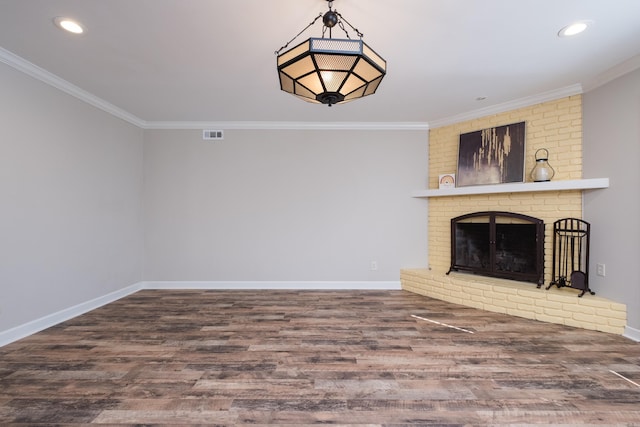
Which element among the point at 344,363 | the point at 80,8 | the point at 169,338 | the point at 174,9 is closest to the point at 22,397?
the point at 169,338

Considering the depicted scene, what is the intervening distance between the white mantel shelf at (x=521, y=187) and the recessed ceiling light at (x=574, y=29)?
1529mm

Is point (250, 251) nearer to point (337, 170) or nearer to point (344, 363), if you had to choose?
point (337, 170)

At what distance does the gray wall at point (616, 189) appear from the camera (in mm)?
2678

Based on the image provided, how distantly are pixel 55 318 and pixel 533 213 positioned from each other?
18.3ft

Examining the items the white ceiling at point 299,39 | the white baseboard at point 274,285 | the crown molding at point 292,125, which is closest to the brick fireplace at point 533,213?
the white ceiling at point 299,39

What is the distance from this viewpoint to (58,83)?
2.96 m

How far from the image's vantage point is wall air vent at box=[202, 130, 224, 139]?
4.38 meters

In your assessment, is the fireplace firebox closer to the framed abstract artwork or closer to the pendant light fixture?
the framed abstract artwork

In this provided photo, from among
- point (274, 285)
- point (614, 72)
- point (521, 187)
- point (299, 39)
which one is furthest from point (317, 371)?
point (614, 72)

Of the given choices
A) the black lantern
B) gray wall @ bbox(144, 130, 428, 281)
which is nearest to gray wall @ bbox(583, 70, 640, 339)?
the black lantern

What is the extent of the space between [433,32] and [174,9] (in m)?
1.93

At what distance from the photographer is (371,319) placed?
123 inches

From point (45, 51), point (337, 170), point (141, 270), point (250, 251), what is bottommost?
point (141, 270)

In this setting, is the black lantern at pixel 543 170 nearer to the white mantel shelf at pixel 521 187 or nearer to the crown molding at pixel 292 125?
the white mantel shelf at pixel 521 187
